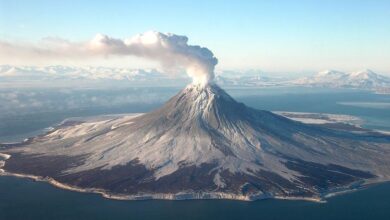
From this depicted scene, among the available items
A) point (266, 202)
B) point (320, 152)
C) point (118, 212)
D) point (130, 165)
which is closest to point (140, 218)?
point (118, 212)

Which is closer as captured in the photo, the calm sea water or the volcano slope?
the calm sea water

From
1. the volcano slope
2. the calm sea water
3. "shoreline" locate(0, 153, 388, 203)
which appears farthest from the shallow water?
the volcano slope

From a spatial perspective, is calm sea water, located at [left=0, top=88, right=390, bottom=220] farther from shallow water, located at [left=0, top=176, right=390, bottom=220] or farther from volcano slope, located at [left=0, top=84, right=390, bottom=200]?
volcano slope, located at [left=0, top=84, right=390, bottom=200]

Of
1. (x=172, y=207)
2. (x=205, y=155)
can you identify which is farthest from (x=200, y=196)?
(x=205, y=155)

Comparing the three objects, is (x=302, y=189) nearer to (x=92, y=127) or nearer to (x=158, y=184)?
(x=158, y=184)

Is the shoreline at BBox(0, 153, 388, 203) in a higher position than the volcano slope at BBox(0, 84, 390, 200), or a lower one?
lower

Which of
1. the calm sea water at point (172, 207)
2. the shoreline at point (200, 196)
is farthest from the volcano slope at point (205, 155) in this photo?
the calm sea water at point (172, 207)

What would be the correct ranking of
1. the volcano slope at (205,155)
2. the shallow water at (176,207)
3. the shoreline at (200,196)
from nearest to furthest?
the shallow water at (176,207) < the shoreline at (200,196) < the volcano slope at (205,155)

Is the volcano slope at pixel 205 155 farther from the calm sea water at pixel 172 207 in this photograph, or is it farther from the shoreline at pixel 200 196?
the calm sea water at pixel 172 207

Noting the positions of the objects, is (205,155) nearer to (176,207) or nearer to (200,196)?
(200,196)
